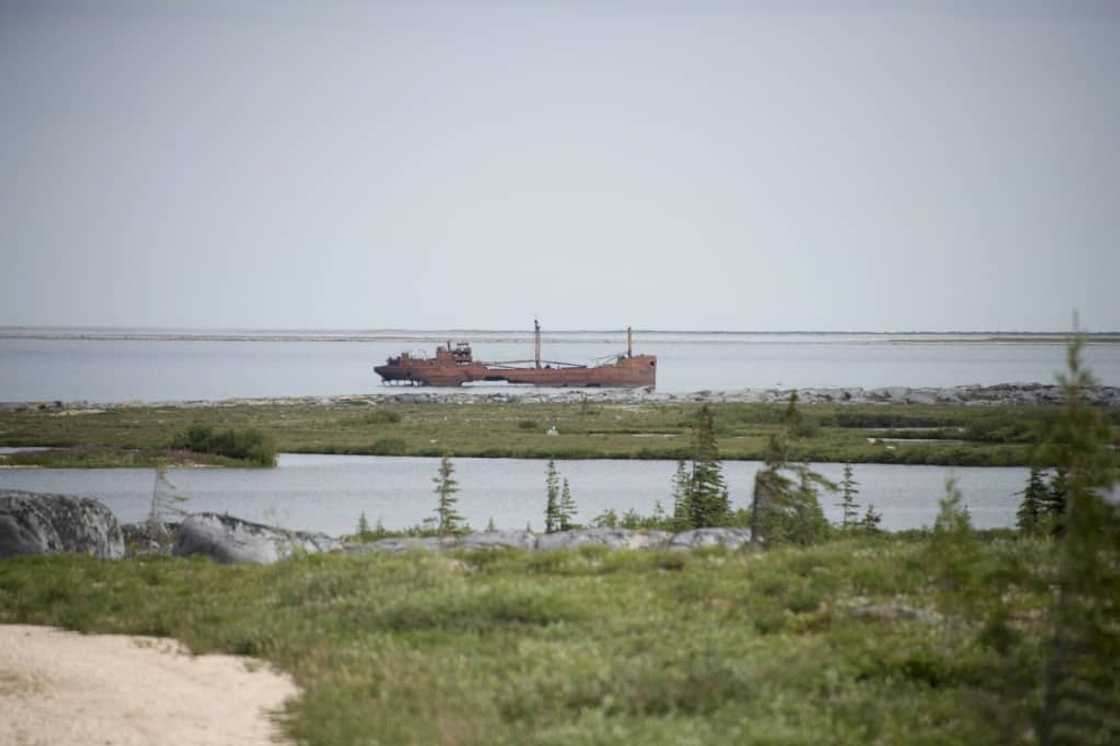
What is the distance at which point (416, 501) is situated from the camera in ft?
128

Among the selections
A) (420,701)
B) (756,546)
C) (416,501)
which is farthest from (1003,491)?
(420,701)

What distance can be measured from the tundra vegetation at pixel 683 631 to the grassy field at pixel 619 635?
0.11ft

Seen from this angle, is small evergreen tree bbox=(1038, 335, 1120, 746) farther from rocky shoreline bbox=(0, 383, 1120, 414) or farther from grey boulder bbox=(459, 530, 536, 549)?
rocky shoreline bbox=(0, 383, 1120, 414)

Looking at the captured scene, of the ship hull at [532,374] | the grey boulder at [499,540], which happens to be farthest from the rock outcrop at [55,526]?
the ship hull at [532,374]

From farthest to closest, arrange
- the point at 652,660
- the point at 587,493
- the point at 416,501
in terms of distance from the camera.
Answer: the point at 587,493 < the point at 416,501 < the point at 652,660

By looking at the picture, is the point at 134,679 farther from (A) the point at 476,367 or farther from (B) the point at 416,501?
(A) the point at 476,367

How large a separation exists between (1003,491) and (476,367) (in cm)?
9414

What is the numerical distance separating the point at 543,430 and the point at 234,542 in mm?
46277

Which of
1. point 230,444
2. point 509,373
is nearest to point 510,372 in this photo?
point 509,373

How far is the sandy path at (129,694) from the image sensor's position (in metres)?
10.7

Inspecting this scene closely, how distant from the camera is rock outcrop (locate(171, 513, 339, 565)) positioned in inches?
796

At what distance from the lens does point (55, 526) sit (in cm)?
2102

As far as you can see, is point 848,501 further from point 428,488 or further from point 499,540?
point 428,488

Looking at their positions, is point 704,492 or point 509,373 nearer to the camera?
point 704,492
